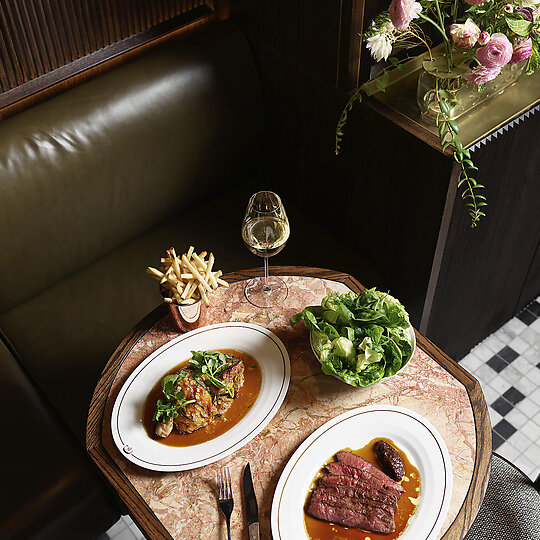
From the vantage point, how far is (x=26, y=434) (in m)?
1.75

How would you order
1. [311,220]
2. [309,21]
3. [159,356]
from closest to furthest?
1. [159,356]
2. [309,21]
3. [311,220]

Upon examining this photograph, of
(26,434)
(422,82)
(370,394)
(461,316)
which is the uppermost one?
(422,82)

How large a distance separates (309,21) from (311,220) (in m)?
0.68

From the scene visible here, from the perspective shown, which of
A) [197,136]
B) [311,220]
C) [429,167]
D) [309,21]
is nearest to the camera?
[429,167]

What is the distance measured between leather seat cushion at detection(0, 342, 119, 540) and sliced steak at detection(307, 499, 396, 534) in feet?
2.50

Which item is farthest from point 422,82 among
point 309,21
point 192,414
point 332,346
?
point 192,414

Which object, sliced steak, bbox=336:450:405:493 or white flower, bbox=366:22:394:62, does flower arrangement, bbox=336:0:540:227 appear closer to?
white flower, bbox=366:22:394:62

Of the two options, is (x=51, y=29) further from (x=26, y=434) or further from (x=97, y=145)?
(x=26, y=434)

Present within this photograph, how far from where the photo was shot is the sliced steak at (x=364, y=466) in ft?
4.10

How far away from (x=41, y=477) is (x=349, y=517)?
88 centimetres

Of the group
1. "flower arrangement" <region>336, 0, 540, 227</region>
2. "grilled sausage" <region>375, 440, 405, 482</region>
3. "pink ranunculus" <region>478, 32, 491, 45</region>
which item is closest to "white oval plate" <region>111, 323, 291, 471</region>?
"grilled sausage" <region>375, 440, 405, 482</region>

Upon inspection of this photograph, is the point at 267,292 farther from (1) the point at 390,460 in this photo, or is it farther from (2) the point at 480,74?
(2) the point at 480,74

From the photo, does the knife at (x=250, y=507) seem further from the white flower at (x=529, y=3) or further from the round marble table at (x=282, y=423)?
the white flower at (x=529, y=3)

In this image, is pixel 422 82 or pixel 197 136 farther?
pixel 197 136
